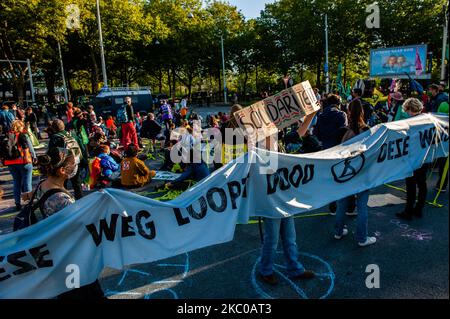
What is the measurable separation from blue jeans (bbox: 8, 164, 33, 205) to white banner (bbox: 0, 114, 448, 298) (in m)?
4.58

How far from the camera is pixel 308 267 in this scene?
4.27m

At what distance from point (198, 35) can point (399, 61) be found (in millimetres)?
22638

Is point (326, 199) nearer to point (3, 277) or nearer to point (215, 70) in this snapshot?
point (3, 277)

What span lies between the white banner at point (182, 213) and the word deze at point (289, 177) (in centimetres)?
1

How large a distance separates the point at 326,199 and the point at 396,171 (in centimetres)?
146

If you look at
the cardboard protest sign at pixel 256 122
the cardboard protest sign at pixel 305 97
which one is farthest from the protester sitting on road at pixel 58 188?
the cardboard protest sign at pixel 305 97

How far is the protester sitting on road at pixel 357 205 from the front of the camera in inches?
181

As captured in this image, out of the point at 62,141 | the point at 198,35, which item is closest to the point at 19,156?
the point at 62,141

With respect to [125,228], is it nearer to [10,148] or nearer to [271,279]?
[271,279]

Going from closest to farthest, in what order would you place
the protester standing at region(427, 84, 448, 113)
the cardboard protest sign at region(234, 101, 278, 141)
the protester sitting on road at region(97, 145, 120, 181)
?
the cardboard protest sign at region(234, 101, 278, 141)
the protester standing at region(427, 84, 448, 113)
the protester sitting on road at region(97, 145, 120, 181)

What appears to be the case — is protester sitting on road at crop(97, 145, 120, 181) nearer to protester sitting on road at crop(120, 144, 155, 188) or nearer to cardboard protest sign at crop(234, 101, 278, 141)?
protester sitting on road at crop(120, 144, 155, 188)

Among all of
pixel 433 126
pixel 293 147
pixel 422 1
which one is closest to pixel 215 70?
pixel 422 1

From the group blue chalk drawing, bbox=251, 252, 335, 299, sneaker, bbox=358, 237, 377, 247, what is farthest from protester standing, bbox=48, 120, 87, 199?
sneaker, bbox=358, 237, 377, 247

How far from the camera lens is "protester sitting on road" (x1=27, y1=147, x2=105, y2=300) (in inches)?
119
